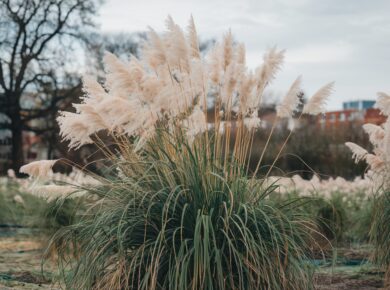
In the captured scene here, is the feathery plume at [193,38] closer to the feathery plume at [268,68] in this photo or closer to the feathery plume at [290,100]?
the feathery plume at [268,68]

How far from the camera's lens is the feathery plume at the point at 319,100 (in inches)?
199

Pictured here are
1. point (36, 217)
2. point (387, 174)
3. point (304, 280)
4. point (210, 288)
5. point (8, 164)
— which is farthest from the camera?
point (8, 164)

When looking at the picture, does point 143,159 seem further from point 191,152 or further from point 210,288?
point 210,288

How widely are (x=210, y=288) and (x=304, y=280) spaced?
619 mm

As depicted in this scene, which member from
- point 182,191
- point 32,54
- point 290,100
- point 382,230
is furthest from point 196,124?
point 32,54

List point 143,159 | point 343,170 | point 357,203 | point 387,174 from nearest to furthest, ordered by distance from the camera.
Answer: point 143,159, point 387,174, point 357,203, point 343,170

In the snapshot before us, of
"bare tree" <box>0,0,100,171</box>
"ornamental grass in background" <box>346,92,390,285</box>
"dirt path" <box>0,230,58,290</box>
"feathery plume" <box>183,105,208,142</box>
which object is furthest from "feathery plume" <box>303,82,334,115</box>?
"bare tree" <box>0,0,100,171</box>

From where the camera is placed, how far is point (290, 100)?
501 centimetres

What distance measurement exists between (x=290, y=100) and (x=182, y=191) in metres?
1.28

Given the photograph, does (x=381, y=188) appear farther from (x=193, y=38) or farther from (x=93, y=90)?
(x=93, y=90)

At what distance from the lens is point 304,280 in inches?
163

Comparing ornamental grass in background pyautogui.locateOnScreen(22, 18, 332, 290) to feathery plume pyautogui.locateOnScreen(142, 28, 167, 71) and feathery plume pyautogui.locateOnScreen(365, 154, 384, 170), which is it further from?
feathery plume pyautogui.locateOnScreen(365, 154, 384, 170)

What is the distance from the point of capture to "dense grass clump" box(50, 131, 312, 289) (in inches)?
156

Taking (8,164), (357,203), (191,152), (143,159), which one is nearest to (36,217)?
(143,159)
